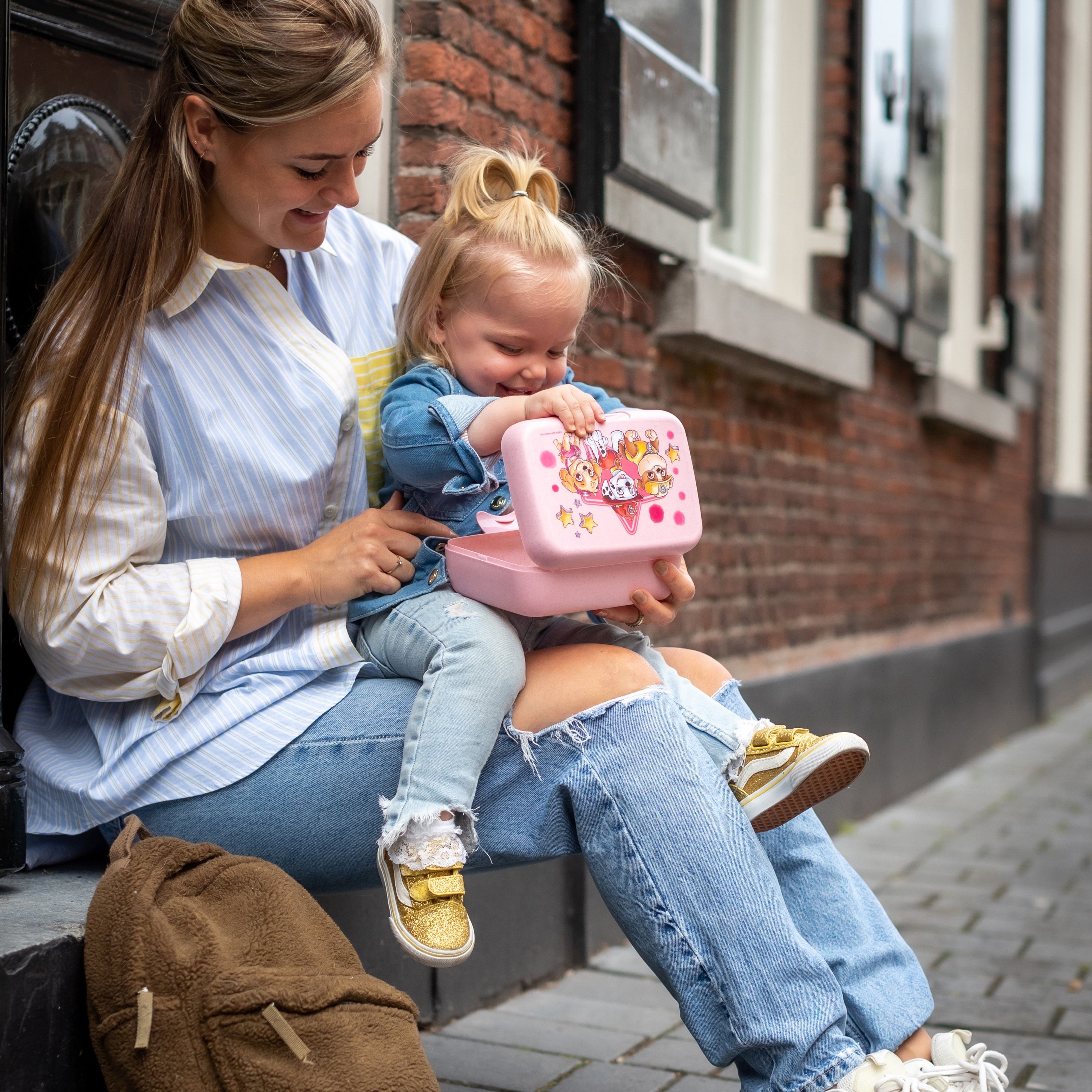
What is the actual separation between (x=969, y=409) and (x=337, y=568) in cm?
494

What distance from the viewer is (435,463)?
1939mm

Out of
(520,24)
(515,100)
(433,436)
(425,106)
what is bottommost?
(433,436)

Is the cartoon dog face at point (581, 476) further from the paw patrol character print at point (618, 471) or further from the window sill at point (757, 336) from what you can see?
the window sill at point (757, 336)

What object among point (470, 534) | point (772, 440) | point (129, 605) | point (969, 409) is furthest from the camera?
point (969, 409)

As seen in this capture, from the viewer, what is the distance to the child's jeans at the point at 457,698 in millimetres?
1726

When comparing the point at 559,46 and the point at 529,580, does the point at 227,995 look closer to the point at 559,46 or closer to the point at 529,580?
the point at 529,580

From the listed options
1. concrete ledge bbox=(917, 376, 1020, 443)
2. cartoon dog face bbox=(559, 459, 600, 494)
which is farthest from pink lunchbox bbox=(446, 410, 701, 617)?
concrete ledge bbox=(917, 376, 1020, 443)

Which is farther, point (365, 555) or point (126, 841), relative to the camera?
point (365, 555)

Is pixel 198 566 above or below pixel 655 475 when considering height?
below

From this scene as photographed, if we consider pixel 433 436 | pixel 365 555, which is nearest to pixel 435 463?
pixel 433 436

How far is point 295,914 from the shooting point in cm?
161

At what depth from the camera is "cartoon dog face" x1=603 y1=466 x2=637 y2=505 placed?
1.83 m

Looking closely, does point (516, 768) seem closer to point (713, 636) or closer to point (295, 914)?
point (295, 914)

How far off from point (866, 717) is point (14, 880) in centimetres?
366
